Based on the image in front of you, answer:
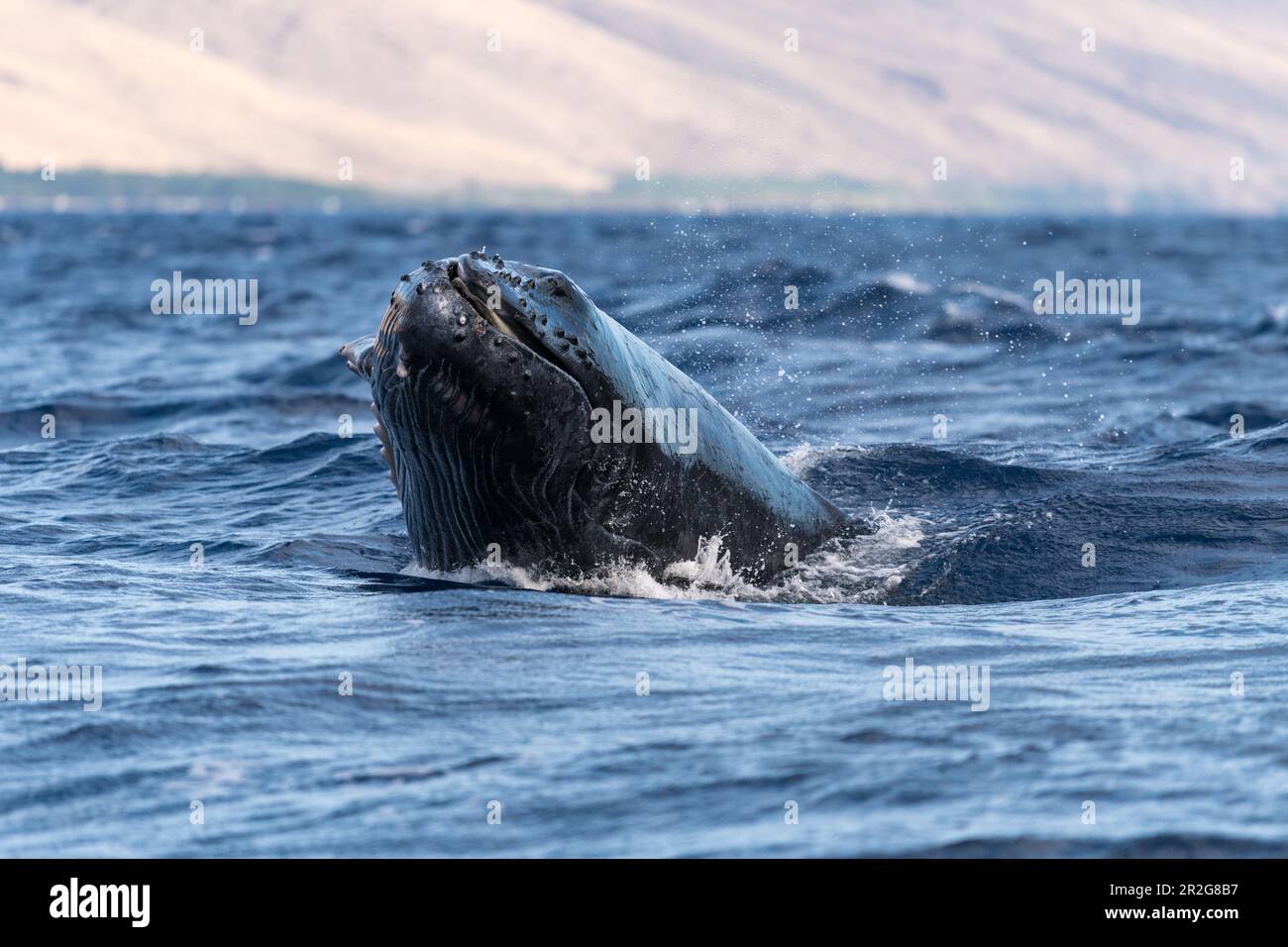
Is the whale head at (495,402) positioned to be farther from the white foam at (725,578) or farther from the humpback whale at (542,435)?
the white foam at (725,578)

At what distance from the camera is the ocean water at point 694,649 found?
219 inches

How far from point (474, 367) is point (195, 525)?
5277mm

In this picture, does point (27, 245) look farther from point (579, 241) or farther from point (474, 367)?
point (474, 367)

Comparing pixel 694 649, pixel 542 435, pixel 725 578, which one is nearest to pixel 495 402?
pixel 542 435

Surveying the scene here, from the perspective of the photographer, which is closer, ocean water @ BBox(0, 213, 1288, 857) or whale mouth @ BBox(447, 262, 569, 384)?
ocean water @ BBox(0, 213, 1288, 857)

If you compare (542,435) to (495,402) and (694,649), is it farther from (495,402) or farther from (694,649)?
(694,649)

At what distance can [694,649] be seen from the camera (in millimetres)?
7738

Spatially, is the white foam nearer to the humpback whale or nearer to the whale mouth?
the humpback whale

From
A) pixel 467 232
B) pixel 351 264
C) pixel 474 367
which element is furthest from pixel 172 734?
pixel 467 232

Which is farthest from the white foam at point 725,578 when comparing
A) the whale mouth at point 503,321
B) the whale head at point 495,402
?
the whale mouth at point 503,321

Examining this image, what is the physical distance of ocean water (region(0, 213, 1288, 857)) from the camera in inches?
219

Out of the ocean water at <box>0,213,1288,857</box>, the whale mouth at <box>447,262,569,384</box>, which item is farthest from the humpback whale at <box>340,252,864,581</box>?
the ocean water at <box>0,213,1288,857</box>
